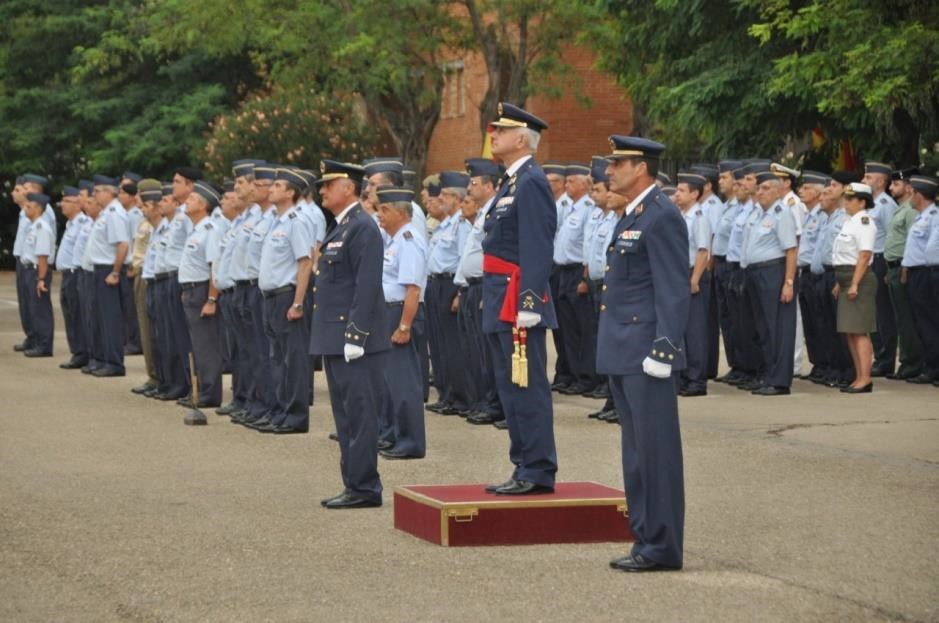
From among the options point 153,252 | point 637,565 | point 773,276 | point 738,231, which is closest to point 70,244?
point 153,252

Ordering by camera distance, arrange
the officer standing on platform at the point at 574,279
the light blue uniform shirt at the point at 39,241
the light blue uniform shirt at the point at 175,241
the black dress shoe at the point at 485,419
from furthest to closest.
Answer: the light blue uniform shirt at the point at 39,241 → the officer standing on platform at the point at 574,279 → the light blue uniform shirt at the point at 175,241 → the black dress shoe at the point at 485,419

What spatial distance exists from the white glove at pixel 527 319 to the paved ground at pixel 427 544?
1310 millimetres

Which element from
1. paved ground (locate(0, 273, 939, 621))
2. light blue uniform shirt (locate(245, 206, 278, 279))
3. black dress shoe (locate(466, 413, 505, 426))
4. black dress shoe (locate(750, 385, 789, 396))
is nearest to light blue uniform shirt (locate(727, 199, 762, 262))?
black dress shoe (locate(750, 385, 789, 396))

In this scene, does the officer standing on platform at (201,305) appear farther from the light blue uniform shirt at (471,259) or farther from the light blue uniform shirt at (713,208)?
the light blue uniform shirt at (713,208)

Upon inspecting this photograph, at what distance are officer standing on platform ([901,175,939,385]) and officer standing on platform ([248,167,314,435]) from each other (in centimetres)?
696

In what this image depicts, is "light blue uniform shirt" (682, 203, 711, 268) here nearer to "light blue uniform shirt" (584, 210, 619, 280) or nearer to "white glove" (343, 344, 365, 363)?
"light blue uniform shirt" (584, 210, 619, 280)

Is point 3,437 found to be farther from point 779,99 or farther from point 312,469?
point 779,99

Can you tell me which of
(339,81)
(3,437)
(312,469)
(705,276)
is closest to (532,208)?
(312,469)

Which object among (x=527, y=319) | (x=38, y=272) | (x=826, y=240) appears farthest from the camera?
(x=38, y=272)

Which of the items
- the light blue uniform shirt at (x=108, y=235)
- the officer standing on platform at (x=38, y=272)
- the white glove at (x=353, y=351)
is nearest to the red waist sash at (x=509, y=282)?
the white glove at (x=353, y=351)

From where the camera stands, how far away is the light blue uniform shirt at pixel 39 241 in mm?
23594

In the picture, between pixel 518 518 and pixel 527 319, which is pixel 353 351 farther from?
pixel 518 518

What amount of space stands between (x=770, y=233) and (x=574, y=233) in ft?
6.26

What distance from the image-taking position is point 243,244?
15.9 meters
